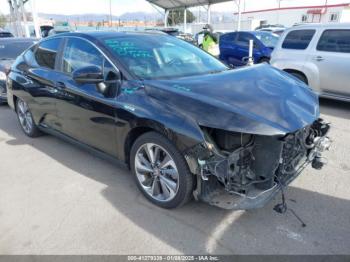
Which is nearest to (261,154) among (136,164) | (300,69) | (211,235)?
(211,235)

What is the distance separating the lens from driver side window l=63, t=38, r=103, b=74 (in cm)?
354

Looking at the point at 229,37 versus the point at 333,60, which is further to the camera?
the point at 229,37

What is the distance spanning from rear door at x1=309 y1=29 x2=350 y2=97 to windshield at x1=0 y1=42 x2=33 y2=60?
24.1ft

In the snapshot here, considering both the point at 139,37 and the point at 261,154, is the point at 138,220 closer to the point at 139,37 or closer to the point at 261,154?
the point at 261,154

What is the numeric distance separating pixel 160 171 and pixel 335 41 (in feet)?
17.5

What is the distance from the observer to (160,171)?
9.99ft

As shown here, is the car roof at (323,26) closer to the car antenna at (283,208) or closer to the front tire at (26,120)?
the car antenna at (283,208)

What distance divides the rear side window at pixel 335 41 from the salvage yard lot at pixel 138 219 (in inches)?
127

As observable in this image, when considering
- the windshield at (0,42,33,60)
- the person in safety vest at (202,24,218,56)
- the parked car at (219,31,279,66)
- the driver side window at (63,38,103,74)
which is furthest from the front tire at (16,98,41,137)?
the parked car at (219,31,279,66)

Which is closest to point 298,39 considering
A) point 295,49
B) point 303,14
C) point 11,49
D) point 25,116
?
point 295,49

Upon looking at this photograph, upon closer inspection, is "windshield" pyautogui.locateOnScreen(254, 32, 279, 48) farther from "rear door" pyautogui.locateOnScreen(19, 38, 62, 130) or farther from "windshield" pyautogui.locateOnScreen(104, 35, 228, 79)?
"rear door" pyautogui.locateOnScreen(19, 38, 62, 130)

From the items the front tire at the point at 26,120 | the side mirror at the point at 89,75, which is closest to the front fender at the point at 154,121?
the side mirror at the point at 89,75

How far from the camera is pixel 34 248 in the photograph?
2697mm

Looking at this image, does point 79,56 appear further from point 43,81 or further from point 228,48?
point 228,48
